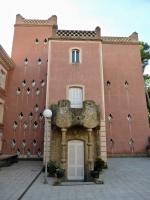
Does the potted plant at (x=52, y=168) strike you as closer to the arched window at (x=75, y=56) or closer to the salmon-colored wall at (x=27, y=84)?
the salmon-colored wall at (x=27, y=84)

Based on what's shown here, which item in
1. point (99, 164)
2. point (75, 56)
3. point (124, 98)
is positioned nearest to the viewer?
point (99, 164)

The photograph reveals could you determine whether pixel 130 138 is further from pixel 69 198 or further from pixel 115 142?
pixel 69 198

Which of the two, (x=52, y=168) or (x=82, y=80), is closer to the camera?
(x=52, y=168)

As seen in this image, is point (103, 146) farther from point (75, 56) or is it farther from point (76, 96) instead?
point (75, 56)

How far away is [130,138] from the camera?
585 inches

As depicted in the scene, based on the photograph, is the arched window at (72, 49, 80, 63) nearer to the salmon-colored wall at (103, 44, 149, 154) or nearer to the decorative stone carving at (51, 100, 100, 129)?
the decorative stone carving at (51, 100, 100, 129)

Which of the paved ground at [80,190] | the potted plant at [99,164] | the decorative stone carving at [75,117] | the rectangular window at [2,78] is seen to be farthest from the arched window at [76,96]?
the rectangular window at [2,78]

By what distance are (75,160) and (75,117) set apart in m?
2.56

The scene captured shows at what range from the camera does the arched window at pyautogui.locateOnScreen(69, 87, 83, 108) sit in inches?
403

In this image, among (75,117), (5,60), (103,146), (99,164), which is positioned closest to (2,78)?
(5,60)

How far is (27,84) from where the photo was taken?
50.1ft

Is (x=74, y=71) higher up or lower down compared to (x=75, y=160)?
higher up

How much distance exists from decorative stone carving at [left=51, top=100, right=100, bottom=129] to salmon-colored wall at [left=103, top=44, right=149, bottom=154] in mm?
7089

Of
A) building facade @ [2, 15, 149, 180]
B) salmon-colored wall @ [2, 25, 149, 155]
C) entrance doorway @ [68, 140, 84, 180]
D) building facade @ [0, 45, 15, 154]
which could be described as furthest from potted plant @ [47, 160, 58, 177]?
building facade @ [0, 45, 15, 154]
